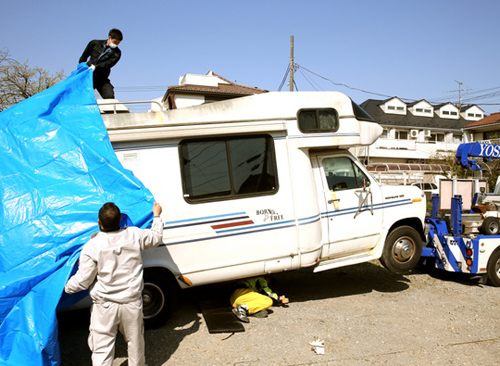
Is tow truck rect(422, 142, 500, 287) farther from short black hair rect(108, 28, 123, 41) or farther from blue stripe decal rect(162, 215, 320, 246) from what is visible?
short black hair rect(108, 28, 123, 41)

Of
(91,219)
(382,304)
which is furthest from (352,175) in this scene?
(91,219)

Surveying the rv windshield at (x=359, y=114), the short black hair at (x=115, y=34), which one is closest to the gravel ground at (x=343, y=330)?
the rv windshield at (x=359, y=114)

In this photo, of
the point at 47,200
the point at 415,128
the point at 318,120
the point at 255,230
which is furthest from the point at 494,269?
the point at 415,128

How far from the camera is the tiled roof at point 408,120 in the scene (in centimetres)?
4201

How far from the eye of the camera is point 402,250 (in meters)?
6.29

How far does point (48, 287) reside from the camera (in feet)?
11.9

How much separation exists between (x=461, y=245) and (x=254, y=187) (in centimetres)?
397

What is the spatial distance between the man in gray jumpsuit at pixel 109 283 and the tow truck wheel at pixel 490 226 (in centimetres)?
623

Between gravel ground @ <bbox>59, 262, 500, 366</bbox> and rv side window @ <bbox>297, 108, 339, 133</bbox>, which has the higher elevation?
rv side window @ <bbox>297, 108, 339, 133</bbox>

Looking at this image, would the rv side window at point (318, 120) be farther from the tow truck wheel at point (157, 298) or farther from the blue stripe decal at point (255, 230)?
the tow truck wheel at point (157, 298)

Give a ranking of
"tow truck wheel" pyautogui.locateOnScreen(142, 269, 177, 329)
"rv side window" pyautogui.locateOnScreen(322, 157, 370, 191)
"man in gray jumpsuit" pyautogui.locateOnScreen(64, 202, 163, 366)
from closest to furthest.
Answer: "man in gray jumpsuit" pyautogui.locateOnScreen(64, 202, 163, 366), "tow truck wheel" pyautogui.locateOnScreen(142, 269, 177, 329), "rv side window" pyautogui.locateOnScreen(322, 157, 370, 191)

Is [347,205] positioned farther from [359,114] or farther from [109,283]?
[109,283]

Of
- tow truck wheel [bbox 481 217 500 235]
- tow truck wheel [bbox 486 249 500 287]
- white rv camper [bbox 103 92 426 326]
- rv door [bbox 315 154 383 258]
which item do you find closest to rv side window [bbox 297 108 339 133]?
white rv camper [bbox 103 92 426 326]

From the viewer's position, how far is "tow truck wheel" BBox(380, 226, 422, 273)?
6.23 m
